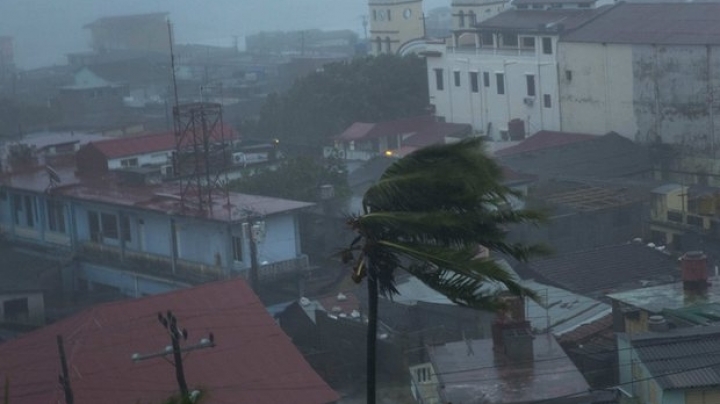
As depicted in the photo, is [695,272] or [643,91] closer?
[695,272]

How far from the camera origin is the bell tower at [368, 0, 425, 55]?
78.0 ft

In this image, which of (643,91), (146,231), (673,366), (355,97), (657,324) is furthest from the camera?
(355,97)

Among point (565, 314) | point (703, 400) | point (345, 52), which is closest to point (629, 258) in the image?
point (565, 314)

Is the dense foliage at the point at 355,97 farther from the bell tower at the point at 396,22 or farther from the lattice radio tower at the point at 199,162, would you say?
the lattice radio tower at the point at 199,162

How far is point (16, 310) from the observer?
1063 centimetres

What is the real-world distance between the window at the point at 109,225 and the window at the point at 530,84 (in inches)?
289

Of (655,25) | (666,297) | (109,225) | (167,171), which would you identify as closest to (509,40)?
(655,25)

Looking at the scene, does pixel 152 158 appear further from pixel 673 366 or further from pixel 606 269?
pixel 673 366

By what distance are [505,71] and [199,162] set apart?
6.70m

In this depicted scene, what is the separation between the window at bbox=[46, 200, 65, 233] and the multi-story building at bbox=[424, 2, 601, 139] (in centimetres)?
708

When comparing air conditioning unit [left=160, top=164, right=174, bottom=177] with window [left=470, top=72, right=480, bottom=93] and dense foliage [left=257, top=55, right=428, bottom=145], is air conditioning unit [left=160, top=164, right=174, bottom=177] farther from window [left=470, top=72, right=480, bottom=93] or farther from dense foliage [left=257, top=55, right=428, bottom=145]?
→ dense foliage [left=257, top=55, right=428, bottom=145]

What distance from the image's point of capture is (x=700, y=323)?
7328 millimetres

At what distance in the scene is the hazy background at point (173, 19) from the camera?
35750 millimetres

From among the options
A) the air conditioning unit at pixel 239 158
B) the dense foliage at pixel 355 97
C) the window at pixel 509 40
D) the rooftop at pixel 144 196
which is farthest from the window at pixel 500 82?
the rooftop at pixel 144 196
